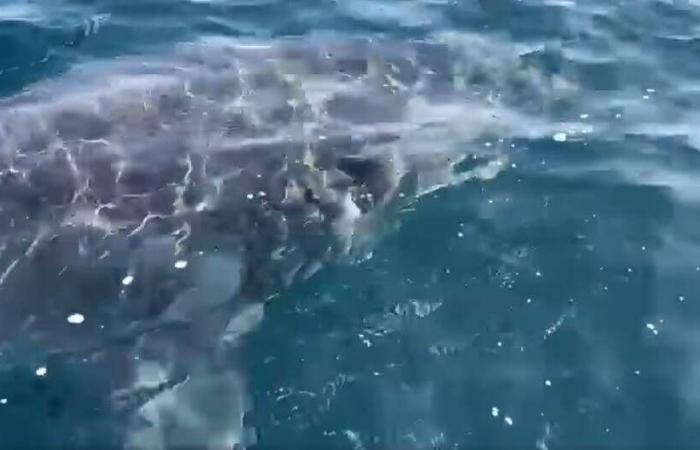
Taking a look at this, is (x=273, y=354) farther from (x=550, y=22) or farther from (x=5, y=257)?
(x=550, y=22)

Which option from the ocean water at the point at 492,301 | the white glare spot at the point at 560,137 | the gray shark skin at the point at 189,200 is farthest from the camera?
the white glare spot at the point at 560,137

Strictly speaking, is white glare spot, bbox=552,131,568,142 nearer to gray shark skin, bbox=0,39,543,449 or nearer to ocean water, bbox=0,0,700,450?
ocean water, bbox=0,0,700,450

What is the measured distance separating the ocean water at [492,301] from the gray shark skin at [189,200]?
6 centimetres

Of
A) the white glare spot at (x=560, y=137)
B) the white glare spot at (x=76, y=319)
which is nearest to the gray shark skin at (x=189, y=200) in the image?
the white glare spot at (x=76, y=319)

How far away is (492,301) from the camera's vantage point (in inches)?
344

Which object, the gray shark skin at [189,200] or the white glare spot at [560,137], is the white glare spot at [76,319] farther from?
the white glare spot at [560,137]

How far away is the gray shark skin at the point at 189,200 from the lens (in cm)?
828

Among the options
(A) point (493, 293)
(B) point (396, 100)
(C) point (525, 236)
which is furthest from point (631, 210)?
(B) point (396, 100)

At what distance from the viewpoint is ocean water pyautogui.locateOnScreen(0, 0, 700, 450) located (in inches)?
307

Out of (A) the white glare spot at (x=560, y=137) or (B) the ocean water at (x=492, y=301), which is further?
(A) the white glare spot at (x=560, y=137)

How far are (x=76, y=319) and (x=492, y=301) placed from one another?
11.6 ft

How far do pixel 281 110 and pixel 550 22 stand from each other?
4.66 metres

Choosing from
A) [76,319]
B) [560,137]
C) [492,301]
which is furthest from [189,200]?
[560,137]

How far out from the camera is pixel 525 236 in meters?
9.39
